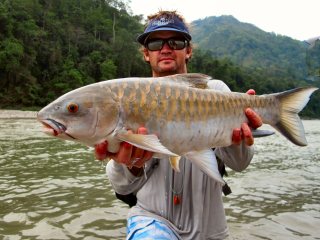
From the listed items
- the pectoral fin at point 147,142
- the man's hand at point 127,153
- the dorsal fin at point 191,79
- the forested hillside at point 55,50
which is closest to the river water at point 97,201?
the man's hand at point 127,153

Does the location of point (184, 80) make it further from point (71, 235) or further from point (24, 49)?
point (24, 49)

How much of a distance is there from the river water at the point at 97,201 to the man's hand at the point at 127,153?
3.40 metres

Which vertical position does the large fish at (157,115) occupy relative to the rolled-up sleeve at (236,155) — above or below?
above

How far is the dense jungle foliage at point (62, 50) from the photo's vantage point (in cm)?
5847

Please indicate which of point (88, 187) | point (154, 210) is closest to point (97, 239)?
point (154, 210)

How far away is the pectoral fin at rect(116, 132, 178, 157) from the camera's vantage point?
9.20 feet

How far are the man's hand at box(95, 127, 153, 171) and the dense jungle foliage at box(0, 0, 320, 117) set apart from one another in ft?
178

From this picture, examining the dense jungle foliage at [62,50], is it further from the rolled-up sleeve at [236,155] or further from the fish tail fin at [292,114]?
the fish tail fin at [292,114]

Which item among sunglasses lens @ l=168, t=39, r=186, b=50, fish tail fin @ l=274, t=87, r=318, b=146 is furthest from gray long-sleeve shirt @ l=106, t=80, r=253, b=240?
sunglasses lens @ l=168, t=39, r=186, b=50

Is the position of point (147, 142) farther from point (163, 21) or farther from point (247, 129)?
point (163, 21)

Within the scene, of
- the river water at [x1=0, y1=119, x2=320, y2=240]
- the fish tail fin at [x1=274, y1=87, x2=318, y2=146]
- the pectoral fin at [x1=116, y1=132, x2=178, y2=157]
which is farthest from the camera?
the river water at [x1=0, y1=119, x2=320, y2=240]

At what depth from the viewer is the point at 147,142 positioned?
9.25 ft

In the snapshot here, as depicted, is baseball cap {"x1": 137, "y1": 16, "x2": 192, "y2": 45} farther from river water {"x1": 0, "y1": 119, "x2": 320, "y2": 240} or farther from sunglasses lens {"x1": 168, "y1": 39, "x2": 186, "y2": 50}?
river water {"x1": 0, "y1": 119, "x2": 320, "y2": 240}

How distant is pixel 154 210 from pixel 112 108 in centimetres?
136
